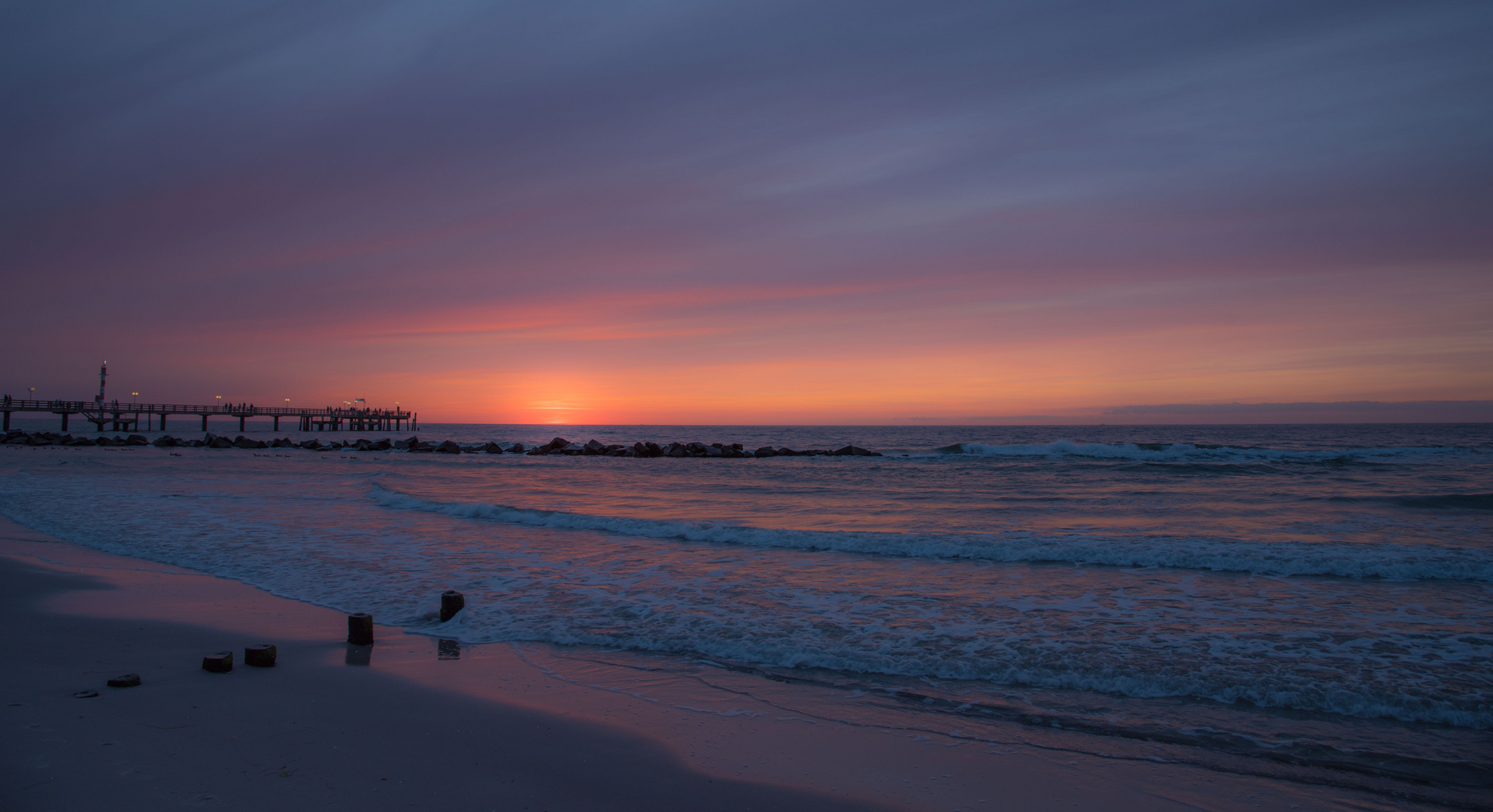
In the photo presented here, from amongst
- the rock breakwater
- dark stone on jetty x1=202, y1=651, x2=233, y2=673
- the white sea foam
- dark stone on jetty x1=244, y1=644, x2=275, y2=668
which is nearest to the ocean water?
the white sea foam

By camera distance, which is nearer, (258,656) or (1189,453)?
(258,656)

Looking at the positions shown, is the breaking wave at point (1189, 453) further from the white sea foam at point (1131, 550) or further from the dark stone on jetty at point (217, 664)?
the dark stone on jetty at point (217, 664)

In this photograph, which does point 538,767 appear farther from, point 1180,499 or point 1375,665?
point 1180,499

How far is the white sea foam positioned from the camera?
1081 cm

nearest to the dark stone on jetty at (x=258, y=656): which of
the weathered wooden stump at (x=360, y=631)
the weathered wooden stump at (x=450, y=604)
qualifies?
the weathered wooden stump at (x=360, y=631)

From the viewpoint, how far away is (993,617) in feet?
27.0

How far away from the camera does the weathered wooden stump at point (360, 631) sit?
7.06m

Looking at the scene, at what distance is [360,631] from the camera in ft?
23.2

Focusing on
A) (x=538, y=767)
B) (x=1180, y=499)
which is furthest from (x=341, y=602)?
(x=1180, y=499)

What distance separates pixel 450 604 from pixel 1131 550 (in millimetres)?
10709

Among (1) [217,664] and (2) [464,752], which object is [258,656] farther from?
(2) [464,752]

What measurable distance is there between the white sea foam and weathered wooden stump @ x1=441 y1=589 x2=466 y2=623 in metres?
6.42

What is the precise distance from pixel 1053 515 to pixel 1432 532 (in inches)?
269

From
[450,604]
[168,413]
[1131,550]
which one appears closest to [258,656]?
[450,604]
